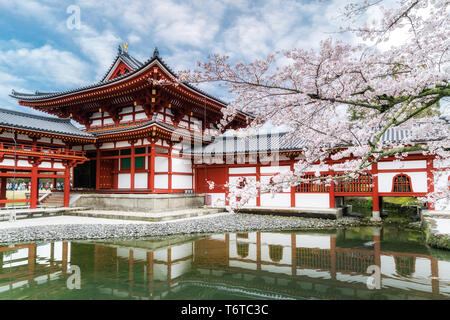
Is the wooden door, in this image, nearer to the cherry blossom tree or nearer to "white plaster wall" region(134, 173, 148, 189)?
"white plaster wall" region(134, 173, 148, 189)

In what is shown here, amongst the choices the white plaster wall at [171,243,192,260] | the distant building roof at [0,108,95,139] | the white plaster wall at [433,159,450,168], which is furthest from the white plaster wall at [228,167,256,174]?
the white plaster wall at [433,159,450,168]

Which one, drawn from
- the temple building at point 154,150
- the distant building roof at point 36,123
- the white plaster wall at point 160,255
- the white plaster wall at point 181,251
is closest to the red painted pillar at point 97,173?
the temple building at point 154,150

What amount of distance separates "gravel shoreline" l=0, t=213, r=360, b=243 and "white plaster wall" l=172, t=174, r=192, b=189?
177 inches

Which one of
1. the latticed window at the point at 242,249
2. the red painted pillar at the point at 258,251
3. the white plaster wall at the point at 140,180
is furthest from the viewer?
the white plaster wall at the point at 140,180

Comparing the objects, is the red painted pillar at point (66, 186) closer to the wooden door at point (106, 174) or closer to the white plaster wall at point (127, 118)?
the wooden door at point (106, 174)

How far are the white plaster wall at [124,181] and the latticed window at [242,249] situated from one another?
10078 millimetres

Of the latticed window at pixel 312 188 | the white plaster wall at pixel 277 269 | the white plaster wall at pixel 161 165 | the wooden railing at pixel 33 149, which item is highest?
the wooden railing at pixel 33 149

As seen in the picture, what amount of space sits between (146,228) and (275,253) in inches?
225

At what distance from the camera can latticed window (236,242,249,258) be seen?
7.49 metres

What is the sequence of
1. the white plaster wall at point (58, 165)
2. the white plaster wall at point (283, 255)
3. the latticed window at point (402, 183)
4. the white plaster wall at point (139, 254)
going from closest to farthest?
the white plaster wall at point (283, 255), the white plaster wall at point (139, 254), the latticed window at point (402, 183), the white plaster wall at point (58, 165)

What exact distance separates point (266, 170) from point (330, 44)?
38.6 ft

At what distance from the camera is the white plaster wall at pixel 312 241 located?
8.50 m

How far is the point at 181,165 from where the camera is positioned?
17.2 meters

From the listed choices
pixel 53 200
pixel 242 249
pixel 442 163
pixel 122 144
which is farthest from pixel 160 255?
pixel 53 200
